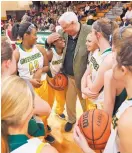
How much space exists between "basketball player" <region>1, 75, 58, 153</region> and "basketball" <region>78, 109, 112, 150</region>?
506 millimetres

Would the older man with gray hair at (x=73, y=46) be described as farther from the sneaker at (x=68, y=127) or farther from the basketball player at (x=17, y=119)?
the basketball player at (x=17, y=119)

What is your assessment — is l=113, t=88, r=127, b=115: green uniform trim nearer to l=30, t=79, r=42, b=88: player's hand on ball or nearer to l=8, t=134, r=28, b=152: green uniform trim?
l=8, t=134, r=28, b=152: green uniform trim

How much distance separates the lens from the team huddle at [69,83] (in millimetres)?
1131

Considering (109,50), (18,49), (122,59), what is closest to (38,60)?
(18,49)

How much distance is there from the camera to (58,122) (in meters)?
3.31

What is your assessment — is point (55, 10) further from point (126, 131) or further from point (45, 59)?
point (126, 131)

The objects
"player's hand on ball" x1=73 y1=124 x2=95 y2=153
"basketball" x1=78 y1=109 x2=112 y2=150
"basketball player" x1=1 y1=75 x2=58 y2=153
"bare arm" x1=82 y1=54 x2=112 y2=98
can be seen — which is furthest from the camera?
"bare arm" x1=82 y1=54 x2=112 y2=98

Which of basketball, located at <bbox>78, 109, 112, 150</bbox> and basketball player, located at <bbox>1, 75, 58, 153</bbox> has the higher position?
basketball player, located at <bbox>1, 75, 58, 153</bbox>

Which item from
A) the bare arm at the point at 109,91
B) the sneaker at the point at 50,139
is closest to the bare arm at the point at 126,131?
the bare arm at the point at 109,91

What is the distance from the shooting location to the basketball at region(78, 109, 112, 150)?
157 cm

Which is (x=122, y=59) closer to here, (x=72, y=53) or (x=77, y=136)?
(x=77, y=136)

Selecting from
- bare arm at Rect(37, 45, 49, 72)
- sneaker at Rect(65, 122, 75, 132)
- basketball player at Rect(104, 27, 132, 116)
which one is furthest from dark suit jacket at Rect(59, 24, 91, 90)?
basketball player at Rect(104, 27, 132, 116)

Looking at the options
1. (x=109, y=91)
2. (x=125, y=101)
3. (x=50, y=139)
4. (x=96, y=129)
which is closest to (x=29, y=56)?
(x=50, y=139)

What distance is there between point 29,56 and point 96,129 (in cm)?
132
